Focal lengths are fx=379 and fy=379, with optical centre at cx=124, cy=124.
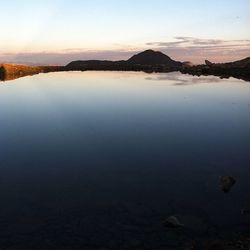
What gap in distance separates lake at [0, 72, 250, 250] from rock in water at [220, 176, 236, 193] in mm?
344

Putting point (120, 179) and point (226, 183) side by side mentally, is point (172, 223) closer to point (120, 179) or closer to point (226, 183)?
point (226, 183)

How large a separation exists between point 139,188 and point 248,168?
851cm

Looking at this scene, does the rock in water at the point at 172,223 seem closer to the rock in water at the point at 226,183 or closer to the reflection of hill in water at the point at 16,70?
the rock in water at the point at 226,183

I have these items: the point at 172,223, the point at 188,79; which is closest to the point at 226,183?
the point at 172,223

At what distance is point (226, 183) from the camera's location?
22750mm

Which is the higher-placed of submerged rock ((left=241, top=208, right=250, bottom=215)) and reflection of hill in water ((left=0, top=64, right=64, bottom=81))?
reflection of hill in water ((left=0, top=64, right=64, bottom=81))

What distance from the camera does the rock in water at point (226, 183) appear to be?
22.3 m

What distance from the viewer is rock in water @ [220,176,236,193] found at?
22.3m

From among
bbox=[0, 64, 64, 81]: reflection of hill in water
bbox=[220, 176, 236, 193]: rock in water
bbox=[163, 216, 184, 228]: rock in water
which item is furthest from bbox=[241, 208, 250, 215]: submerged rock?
bbox=[0, 64, 64, 81]: reflection of hill in water

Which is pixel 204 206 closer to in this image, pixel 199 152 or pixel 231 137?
pixel 199 152

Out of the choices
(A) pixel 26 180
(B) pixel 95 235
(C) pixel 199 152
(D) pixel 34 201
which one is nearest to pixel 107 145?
(C) pixel 199 152

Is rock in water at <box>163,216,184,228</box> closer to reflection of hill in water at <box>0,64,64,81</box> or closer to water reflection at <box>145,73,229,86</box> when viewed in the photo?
water reflection at <box>145,73,229,86</box>

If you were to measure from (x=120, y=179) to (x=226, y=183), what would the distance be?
21.5 ft

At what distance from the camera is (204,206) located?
20109 mm
